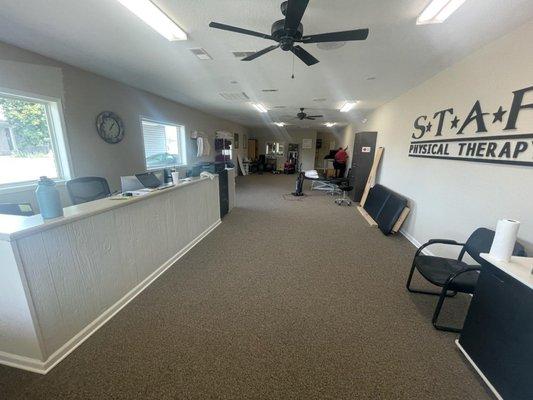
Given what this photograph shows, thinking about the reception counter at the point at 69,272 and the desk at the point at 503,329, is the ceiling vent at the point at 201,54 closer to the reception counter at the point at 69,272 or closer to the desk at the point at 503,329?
the reception counter at the point at 69,272

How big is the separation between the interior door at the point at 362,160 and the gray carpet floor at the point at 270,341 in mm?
3583

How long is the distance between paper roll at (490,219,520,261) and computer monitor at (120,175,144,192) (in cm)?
328

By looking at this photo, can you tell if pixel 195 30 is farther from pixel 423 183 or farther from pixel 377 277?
pixel 423 183

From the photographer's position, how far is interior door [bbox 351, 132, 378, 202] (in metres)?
6.01

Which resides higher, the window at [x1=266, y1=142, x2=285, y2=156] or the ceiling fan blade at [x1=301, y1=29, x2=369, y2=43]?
the ceiling fan blade at [x1=301, y1=29, x2=369, y2=43]

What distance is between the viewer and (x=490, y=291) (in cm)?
142

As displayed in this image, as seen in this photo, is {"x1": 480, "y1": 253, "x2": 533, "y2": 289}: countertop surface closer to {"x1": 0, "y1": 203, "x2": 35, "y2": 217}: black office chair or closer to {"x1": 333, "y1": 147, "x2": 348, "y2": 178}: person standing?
{"x1": 0, "y1": 203, "x2": 35, "y2": 217}: black office chair

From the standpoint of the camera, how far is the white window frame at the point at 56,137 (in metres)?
2.75

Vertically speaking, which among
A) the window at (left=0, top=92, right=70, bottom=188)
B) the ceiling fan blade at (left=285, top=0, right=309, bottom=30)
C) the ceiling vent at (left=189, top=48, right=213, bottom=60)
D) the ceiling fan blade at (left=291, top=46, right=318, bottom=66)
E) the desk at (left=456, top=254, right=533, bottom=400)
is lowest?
the desk at (left=456, top=254, right=533, bottom=400)

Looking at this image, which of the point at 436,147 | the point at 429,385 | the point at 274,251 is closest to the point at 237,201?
the point at 274,251

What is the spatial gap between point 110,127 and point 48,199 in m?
3.12

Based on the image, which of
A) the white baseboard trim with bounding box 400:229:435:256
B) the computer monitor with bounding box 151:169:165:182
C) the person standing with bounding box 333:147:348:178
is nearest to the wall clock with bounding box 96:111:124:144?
the computer monitor with bounding box 151:169:165:182

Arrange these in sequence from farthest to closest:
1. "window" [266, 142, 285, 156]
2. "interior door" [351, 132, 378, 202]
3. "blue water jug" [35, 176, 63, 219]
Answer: "window" [266, 142, 285, 156]
"interior door" [351, 132, 378, 202]
"blue water jug" [35, 176, 63, 219]

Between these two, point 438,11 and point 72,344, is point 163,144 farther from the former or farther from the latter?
point 438,11
